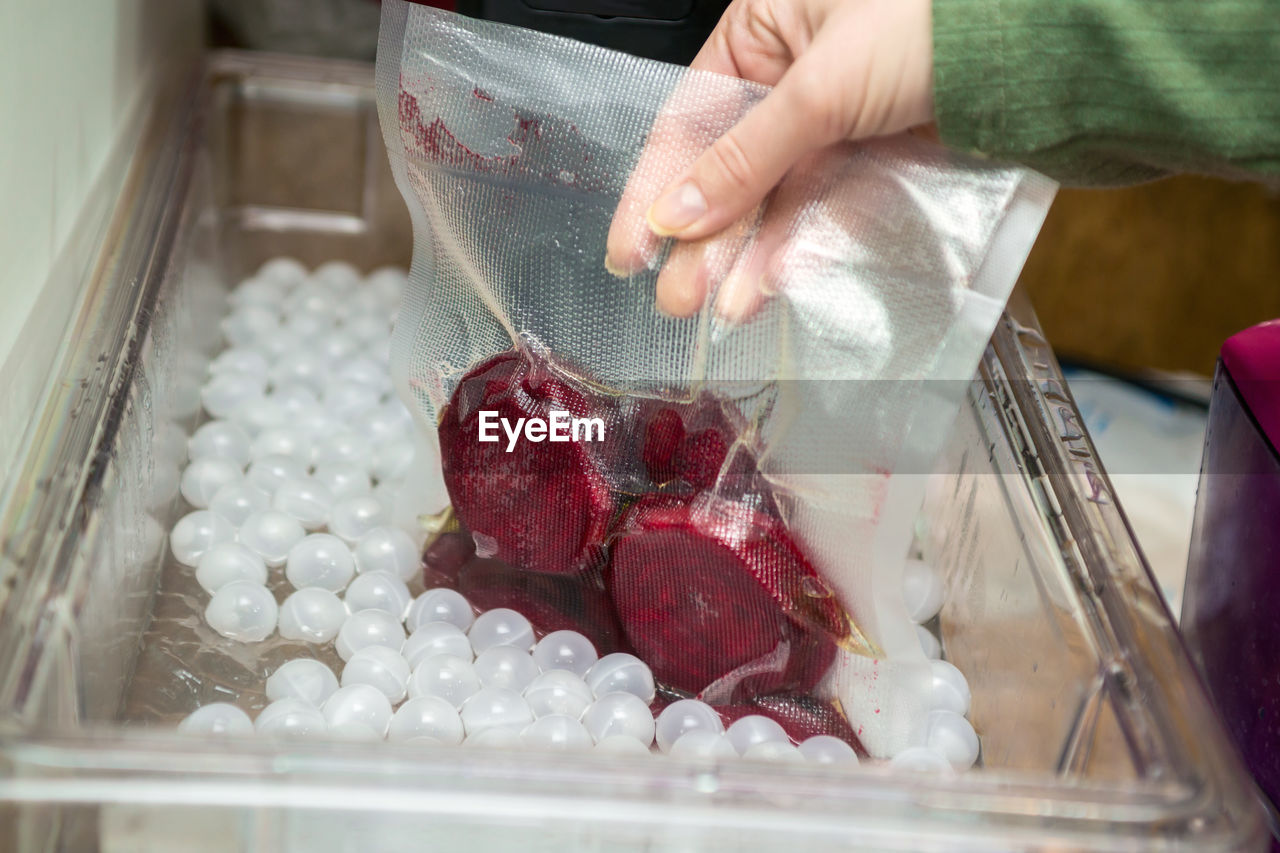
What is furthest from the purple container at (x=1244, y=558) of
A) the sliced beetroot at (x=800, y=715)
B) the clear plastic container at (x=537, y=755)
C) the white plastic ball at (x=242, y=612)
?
the white plastic ball at (x=242, y=612)

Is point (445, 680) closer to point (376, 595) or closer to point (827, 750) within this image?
point (376, 595)

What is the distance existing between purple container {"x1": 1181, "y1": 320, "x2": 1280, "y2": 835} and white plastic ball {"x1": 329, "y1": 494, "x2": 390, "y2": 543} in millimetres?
473

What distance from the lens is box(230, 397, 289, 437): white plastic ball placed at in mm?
741

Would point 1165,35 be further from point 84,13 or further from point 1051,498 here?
Result: point 84,13

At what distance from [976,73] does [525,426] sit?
10.5 inches

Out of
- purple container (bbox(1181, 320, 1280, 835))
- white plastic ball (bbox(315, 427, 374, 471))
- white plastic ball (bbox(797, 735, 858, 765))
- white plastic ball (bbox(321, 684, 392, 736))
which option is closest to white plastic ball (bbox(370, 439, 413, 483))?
white plastic ball (bbox(315, 427, 374, 471))

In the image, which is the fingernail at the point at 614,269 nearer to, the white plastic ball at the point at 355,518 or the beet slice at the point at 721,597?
the beet slice at the point at 721,597

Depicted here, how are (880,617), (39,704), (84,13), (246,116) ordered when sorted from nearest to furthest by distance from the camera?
(39,704) < (880,617) < (84,13) < (246,116)

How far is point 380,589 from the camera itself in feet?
1.95

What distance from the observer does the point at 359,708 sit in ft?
1.66

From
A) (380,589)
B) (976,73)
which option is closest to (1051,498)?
(976,73)

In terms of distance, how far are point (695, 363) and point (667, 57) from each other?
351 mm

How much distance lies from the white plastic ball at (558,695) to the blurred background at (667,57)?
288mm

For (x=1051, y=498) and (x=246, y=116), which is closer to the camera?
(x=1051, y=498)
